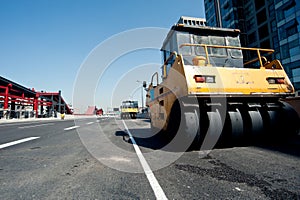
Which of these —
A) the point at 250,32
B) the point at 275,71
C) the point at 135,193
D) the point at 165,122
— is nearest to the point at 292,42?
the point at 250,32

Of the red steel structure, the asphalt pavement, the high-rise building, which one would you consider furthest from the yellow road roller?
the red steel structure

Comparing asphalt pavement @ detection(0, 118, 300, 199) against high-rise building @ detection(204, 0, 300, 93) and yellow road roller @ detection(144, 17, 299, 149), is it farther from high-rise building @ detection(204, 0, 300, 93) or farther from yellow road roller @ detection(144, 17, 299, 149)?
high-rise building @ detection(204, 0, 300, 93)

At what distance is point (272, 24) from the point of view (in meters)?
31.7

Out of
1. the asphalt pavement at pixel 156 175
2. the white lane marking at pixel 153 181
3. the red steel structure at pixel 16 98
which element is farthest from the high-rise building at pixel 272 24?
the red steel structure at pixel 16 98

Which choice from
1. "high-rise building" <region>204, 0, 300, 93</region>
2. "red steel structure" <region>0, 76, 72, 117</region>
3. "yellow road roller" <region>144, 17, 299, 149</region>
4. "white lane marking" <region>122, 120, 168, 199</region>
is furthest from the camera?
"high-rise building" <region>204, 0, 300, 93</region>

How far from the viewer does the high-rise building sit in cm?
2672

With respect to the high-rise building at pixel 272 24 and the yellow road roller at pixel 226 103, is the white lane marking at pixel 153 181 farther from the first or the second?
the high-rise building at pixel 272 24

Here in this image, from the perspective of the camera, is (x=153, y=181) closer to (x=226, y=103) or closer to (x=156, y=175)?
(x=156, y=175)

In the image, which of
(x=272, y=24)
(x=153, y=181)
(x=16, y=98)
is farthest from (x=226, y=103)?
(x=272, y=24)

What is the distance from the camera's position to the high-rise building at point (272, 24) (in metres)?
26.7

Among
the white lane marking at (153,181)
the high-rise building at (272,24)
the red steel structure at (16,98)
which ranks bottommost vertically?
the white lane marking at (153,181)

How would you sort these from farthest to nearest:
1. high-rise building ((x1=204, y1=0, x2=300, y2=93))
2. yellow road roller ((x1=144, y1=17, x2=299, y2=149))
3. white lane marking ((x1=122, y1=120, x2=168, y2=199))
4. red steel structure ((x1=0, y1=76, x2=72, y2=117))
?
high-rise building ((x1=204, y1=0, x2=300, y2=93))
red steel structure ((x1=0, y1=76, x2=72, y2=117))
yellow road roller ((x1=144, y1=17, x2=299, y2=149))
white lane marking ((x1=122, y1=120, x2=168, y2=199))

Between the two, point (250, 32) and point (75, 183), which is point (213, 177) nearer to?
point (75, 183)

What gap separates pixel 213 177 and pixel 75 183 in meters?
1.92
